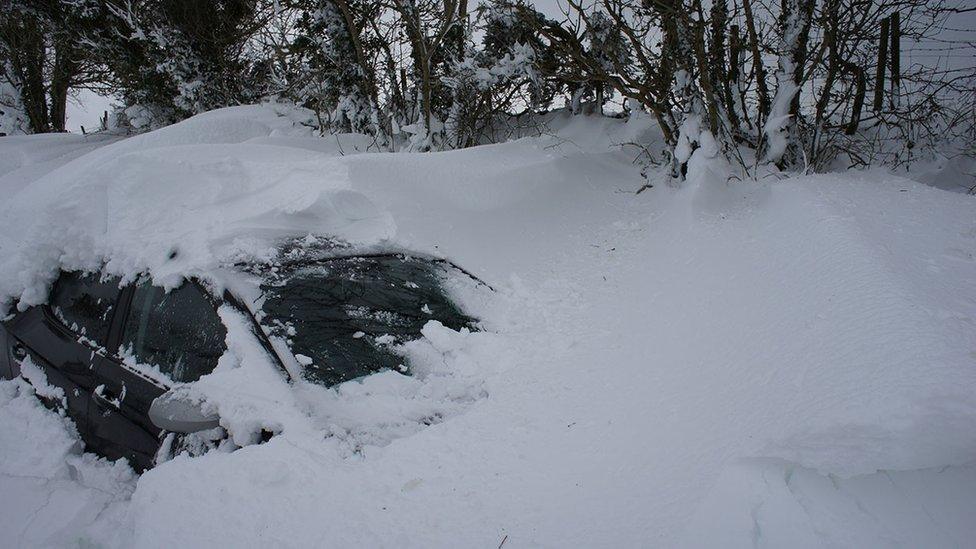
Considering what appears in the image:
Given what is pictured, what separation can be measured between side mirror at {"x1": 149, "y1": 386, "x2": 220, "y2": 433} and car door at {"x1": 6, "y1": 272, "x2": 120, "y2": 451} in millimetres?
897

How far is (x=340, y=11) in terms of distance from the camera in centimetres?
704

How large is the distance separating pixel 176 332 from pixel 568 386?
1.79 meters

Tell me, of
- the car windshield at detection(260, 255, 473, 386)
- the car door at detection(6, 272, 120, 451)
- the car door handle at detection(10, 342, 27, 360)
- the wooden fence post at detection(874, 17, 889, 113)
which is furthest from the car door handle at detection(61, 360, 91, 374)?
the wooden fence post at detection(874, 17, 889, 113)

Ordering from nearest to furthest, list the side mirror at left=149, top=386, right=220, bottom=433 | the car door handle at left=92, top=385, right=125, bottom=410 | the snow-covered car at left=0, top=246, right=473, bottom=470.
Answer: the side mirror at left=149, top=386, right=220, bottom=433, the snow-covered car at left=0, top=246, right=473, bottom=470, the car door handle at left=92, top=385, right=125, bottom=410

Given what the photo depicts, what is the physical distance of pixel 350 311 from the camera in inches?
96.7

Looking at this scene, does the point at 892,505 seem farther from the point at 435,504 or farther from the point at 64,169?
the point at 64,169

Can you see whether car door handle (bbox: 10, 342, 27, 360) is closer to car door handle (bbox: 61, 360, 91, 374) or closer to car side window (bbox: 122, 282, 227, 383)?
car door handle (bbox: 61, 360, 91, 374)

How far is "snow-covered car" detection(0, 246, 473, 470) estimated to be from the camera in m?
2.20

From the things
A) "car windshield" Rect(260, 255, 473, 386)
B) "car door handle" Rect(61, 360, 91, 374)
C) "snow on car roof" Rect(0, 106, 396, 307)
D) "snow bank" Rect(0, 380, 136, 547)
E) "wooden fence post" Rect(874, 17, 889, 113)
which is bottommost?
"snow bank" Rect(0, 380, 136, 547)

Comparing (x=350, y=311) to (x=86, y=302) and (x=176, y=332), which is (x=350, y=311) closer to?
(x=176, y=332)

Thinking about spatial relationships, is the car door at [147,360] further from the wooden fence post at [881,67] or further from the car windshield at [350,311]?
the wooden fence post at [881,67]

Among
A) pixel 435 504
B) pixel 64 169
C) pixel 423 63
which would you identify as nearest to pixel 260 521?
pixel 435 504

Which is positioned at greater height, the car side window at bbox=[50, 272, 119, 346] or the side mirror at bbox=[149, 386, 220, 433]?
the car side window at bbox=[50, 272, 119, 346]

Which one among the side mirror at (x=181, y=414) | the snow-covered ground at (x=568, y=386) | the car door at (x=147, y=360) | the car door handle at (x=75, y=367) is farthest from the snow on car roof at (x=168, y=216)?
the side mirror at (x=181, y=414)
